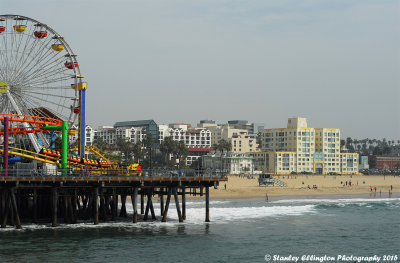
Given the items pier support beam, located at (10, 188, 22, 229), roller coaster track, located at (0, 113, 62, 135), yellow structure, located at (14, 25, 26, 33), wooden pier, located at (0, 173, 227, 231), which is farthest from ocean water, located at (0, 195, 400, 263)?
yellow structure, located at (14, 25, 26, 33)

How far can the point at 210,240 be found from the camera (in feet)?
192

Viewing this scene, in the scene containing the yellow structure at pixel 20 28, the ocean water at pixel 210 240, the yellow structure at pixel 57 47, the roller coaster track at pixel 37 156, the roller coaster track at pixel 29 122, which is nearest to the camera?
the ocean water at pixel 210 240

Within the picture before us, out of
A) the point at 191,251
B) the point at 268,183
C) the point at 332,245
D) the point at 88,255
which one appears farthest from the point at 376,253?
the point at 268,183

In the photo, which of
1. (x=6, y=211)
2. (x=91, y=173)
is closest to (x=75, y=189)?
(x=91, y=173)

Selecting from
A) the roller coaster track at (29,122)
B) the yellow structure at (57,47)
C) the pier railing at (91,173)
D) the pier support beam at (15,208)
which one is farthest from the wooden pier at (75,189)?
the yellow structure at (57,47)

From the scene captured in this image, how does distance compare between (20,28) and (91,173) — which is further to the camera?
(20,28)

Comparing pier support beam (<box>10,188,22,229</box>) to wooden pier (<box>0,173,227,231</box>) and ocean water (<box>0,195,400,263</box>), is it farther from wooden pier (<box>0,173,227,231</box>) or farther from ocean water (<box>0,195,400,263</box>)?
ocean water (<box>0,195,400,263</box>)

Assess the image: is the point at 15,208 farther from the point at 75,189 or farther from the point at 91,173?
the point at 91,173

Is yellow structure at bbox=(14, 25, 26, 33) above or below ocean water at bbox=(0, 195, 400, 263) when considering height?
above

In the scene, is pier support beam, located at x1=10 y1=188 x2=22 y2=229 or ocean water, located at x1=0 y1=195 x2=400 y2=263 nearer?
ocean water, located at x1=0 y1=195 x2=400 y2=263

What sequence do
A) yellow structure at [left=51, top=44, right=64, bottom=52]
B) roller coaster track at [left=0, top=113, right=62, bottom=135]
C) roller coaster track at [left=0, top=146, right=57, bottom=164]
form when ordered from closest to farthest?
roller coaster track at [left=0, top=146, right=57, bottom=164], roller coaster track at [left=0, top=113, right=62, bottom=135], yellow structure at [left=51, top=44, right=64, bottom=52]

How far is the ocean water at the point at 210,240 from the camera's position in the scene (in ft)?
167

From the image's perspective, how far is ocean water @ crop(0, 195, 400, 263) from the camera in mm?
51000

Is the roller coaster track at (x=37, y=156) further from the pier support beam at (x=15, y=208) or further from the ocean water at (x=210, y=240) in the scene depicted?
the ocean water at (x=210, y=240)
